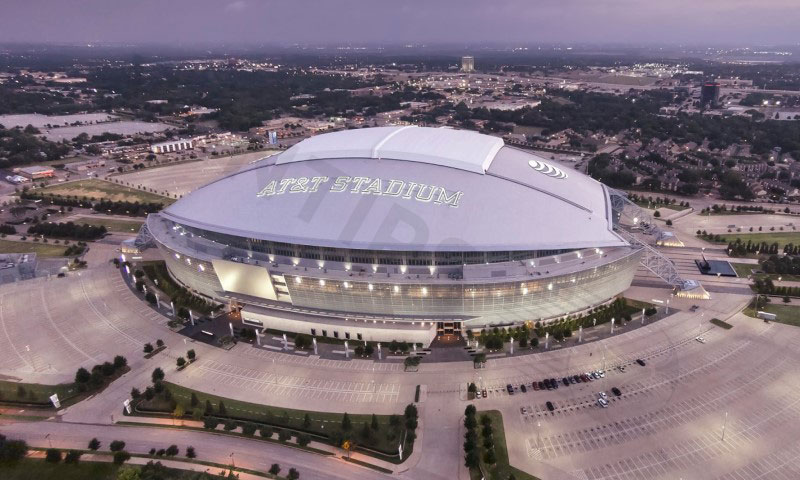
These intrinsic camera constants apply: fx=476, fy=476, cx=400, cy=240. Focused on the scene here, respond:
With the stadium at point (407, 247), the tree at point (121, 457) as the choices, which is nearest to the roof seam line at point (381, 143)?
the stadium at point (407, 247)

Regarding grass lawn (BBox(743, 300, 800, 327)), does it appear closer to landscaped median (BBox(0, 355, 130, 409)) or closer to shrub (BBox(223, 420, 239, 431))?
shrub (BBox(223, 420, 239, 431))

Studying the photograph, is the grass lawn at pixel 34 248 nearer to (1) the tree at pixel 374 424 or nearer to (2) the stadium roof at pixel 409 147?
(2) the stadium roof at pixel 409 147

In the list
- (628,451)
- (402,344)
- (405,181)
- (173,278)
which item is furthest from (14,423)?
(628,451)

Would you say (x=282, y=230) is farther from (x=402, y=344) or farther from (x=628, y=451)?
(x=628, y=451)

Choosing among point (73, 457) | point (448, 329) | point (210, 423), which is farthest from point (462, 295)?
point (73, 457)

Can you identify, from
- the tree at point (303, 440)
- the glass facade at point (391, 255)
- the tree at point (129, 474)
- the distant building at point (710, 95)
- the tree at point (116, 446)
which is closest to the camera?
the tree at point (129, 474)

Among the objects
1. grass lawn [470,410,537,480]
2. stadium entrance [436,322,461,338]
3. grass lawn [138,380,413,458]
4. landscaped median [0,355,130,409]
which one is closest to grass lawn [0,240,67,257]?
landscaped median [0,355,130,409]

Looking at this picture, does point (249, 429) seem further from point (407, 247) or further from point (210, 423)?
point (407, 247)
